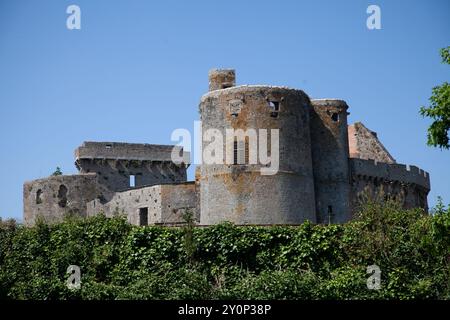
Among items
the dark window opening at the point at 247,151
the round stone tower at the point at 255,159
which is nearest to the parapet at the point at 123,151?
the round stone tower at the point at 255,159

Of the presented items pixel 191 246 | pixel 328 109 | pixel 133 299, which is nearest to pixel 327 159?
pixel 328 109

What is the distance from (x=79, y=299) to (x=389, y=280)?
420 inches

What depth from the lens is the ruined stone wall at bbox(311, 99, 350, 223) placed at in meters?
56.4

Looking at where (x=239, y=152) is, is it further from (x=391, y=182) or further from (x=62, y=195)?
(x=62, y=195)

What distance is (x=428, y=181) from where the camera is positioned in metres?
65.9

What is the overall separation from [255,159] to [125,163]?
1722 centimetres

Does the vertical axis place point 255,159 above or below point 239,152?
below

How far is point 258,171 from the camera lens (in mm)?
53094

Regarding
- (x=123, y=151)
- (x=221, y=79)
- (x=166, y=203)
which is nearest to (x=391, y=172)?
(x=221, y=79)

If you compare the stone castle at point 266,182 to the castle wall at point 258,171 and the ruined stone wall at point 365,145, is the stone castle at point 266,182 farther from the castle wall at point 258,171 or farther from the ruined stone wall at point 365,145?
the ruined stone wall at point 365,145

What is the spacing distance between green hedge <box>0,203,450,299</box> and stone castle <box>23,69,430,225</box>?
15.6ft

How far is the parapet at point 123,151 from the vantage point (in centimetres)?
6850

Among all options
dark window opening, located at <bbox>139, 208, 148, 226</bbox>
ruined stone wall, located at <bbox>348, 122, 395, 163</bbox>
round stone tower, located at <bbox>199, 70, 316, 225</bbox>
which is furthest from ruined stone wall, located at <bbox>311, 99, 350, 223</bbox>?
ruined stone wall, located at <bbox>348, 122, 395, 163</bbox>
